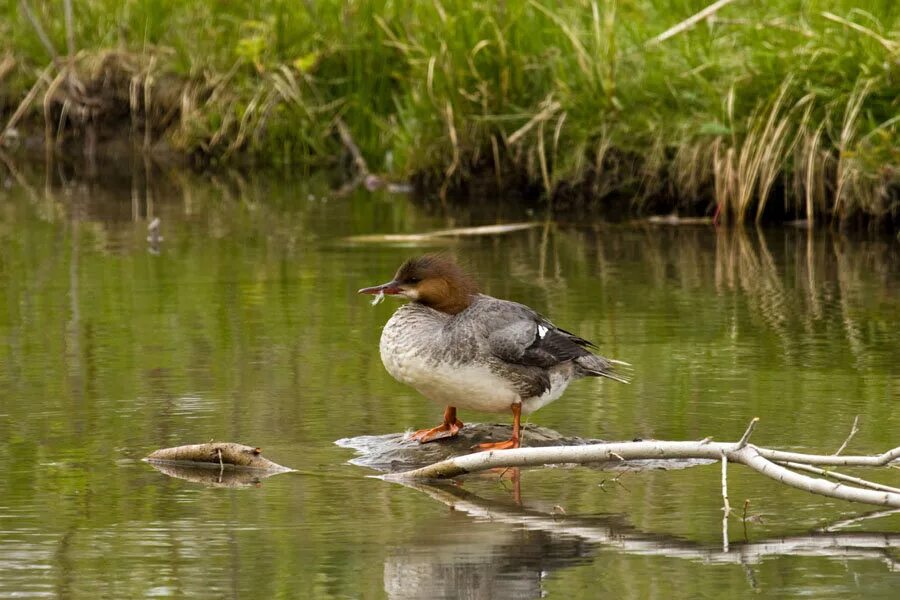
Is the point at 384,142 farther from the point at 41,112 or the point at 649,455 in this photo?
the point at 649,455

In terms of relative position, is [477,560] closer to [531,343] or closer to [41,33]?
[531,343]

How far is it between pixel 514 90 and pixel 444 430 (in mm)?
7948

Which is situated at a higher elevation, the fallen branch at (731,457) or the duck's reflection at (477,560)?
the fallen branch at (731,457)

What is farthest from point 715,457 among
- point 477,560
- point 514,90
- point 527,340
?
point 514,90

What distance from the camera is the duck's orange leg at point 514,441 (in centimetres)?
594

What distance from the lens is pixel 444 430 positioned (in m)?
6.19

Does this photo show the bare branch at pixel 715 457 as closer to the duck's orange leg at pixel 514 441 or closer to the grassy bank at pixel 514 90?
the duck's orange leg at pixel 514 441

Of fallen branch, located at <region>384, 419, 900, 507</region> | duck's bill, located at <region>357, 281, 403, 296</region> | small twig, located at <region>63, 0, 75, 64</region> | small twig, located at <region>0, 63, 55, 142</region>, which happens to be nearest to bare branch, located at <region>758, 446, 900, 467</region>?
fallen branch, located at <region>384, 419, 900, 507</region>

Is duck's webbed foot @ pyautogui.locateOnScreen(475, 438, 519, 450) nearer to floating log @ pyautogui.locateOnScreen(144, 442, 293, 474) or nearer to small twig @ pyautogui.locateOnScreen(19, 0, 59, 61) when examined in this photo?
floating log @ pyautogui.locateOnScreen(144, 442, 293, 474)

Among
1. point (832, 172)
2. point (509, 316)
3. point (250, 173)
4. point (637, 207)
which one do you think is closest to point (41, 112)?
point (250, 173)

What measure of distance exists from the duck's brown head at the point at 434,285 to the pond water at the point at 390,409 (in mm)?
391

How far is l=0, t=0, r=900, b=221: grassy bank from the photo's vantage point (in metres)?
11.8

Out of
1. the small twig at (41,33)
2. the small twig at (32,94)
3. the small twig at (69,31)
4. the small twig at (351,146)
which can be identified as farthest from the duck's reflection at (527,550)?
the small twig at (32,94)

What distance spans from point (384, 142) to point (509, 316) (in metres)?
10.1
